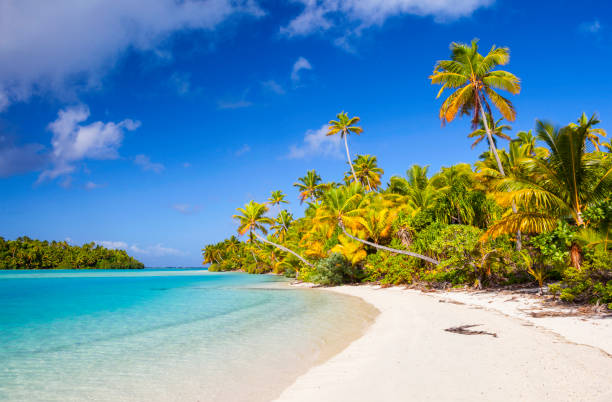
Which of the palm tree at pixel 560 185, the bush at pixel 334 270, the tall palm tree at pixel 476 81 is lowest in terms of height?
the bush at pixel 334 270

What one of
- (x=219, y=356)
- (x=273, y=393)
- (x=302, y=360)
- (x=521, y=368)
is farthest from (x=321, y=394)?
(x=219, y=356)

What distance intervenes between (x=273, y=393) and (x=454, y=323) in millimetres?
5053

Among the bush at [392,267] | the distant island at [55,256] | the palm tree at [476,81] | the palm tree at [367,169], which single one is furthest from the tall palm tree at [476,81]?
the distant island at [55,256]

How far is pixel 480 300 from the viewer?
11039mm

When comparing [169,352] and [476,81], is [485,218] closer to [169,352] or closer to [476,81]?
[476,81]

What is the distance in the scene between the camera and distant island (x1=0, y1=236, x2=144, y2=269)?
286 ft

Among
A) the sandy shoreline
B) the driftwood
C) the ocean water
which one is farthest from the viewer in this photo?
the driftwood

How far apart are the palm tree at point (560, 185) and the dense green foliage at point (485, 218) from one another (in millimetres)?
27

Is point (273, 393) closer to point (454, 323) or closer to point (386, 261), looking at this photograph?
point (454, 323)

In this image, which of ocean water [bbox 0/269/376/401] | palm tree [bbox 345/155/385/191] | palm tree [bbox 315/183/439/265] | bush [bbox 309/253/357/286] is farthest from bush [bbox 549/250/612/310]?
palm tree [bbox 345/155/385/191]

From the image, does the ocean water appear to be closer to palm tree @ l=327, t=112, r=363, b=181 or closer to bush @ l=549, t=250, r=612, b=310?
bush @ l=549, t=250, r=612, b=310

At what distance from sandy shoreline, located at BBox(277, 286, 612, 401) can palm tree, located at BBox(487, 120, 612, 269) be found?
293 centimetres

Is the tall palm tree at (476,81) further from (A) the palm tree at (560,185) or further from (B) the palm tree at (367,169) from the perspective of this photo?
(B) the palm tree at (367,169)

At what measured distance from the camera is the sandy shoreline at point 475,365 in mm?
3545
